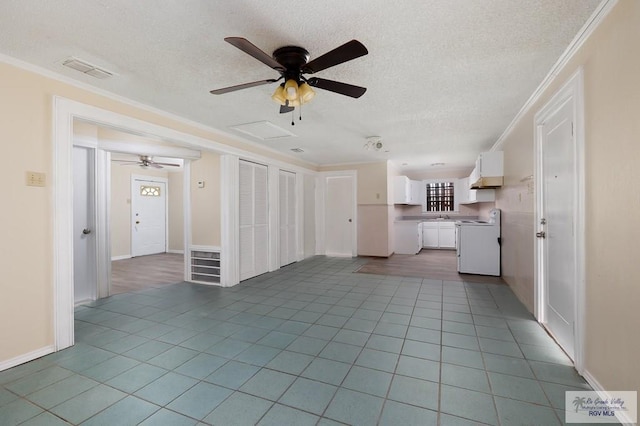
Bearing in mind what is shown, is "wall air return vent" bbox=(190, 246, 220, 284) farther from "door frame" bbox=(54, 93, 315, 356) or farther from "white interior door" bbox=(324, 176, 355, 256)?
"white interior door" bbox=(324, 176, 355, 256)

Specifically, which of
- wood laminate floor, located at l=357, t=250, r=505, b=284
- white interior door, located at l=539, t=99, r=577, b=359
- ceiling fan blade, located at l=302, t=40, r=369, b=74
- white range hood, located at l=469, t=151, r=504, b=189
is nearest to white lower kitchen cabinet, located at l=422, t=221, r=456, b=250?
wood laminate floor, located at l=357, t=250, r=505, b=284

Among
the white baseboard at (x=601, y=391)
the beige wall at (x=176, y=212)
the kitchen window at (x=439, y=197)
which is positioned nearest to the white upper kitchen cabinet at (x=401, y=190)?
the kitchen window at (x=439, y=197)

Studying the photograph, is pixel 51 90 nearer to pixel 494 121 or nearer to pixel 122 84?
pixel 122 84

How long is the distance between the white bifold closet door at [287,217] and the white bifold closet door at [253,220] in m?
0.59

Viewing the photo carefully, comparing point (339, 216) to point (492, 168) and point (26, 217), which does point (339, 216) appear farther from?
point (26, 217)

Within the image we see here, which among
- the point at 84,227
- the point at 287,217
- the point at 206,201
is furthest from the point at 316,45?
the point at 287,217

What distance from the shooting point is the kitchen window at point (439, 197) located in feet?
29.3

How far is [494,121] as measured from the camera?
156 inches

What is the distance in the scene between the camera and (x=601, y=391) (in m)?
1.75

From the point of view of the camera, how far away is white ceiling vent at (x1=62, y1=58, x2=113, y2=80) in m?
2.29

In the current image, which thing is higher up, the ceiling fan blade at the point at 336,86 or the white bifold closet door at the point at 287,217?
the ceiling fan blade at the point at 336,86

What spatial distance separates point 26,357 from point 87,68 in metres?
2.55

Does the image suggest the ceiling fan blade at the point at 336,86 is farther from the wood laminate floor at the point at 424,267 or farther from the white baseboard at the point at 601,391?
the wood laminate floor at the point at 424,267

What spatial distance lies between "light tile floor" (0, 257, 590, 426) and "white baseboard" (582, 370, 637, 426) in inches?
2.3
